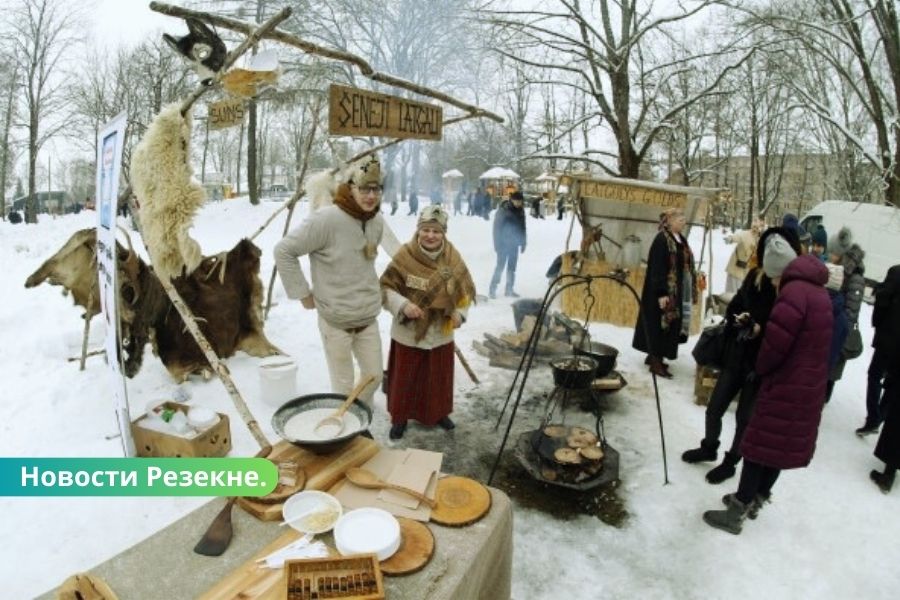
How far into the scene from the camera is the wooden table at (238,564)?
1.64 metres

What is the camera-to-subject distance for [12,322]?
6457 mm

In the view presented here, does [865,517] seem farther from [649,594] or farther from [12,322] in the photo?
[12,322]

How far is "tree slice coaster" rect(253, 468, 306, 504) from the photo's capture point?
2.07 metres

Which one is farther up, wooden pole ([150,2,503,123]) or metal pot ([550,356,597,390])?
wooden pole ([150,2,503,123])

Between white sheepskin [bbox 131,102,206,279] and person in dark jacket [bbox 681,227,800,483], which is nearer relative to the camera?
white sheepskin [bbox 131,102,206,279]

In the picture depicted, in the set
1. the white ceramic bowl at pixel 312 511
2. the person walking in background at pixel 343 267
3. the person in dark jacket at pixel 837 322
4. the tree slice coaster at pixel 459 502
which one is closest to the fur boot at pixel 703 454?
the person in dark jacket at pixel 837 322

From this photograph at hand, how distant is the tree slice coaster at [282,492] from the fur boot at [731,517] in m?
2.94

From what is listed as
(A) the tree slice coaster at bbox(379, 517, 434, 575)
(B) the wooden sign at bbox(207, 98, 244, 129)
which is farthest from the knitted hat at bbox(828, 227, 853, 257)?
(B) the wooden sign at bbox(207, 98, 244, 129)

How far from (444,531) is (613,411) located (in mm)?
3799

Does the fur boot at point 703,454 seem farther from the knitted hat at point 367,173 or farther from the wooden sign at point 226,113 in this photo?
the wooden sign at point 226,113

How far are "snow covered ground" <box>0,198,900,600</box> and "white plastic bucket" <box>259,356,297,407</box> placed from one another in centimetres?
11

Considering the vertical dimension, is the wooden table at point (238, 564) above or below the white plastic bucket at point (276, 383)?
above

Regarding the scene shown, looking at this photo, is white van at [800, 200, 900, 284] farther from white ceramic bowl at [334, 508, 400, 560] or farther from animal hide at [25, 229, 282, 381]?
white ceramic bowl at [334, 508, 400, 560]

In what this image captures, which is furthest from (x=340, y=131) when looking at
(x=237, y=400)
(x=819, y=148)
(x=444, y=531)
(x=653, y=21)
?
(x=819, y=148)
